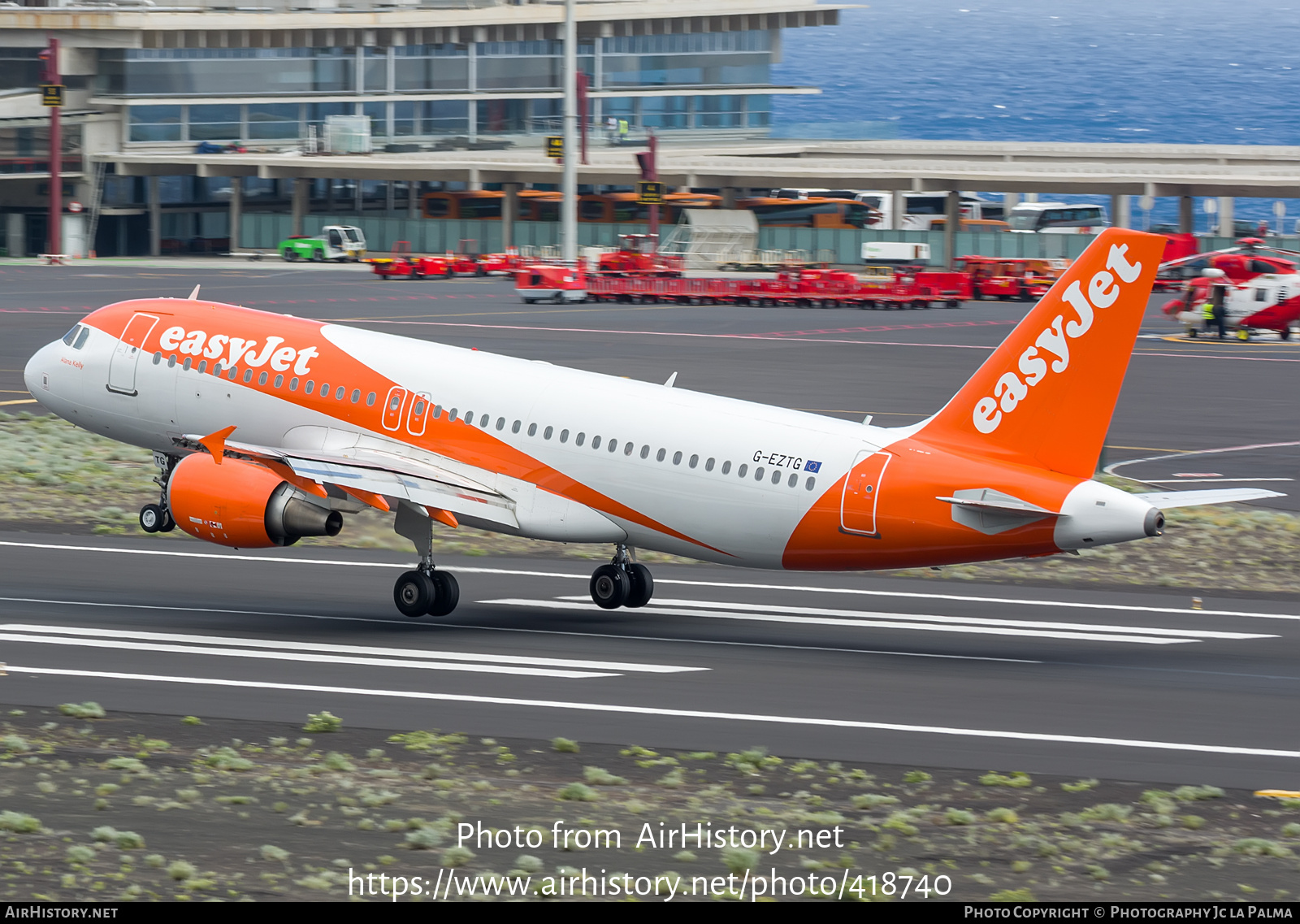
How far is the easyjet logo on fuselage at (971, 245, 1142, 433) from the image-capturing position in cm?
2500

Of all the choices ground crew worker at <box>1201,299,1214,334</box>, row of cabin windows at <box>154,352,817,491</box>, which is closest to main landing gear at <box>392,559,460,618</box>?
row of cabin windows at <box>154,352,817,491</box>

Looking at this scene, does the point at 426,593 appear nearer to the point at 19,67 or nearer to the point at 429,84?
the point at 19,67

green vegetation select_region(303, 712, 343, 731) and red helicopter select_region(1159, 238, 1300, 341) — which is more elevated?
red helicopter select_region(1159, 238, 1300, 341)

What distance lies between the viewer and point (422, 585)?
97.8ft

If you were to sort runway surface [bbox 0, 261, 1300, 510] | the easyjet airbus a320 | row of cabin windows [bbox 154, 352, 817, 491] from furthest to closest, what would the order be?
runway surface [bbox 0, 261, 1300, 510], row of cabin windows [bbox 154, 352, 817, 491], the easyjet airbus a320

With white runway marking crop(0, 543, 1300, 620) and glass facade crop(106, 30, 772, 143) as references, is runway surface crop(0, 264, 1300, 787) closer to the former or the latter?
Result: white runway marking crop(0, 543, 1300, 620)

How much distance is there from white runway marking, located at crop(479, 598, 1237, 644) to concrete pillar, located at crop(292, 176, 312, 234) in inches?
4540

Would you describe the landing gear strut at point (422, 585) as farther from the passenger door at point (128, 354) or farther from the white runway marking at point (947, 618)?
the passenger door at point (128, 354)

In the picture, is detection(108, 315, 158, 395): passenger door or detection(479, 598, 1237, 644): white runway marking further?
detection(108, 315, 158, 395): passenger door

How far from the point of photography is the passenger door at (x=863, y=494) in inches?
1041

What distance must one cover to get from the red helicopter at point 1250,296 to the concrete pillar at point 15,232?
93193mm

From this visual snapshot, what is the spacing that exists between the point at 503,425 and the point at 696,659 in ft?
17.7

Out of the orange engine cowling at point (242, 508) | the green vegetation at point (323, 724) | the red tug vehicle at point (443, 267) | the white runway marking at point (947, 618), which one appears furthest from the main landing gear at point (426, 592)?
the red tug vehicle at point (443, 267)

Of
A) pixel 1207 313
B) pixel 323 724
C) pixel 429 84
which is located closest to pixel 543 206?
pixel 429 84
